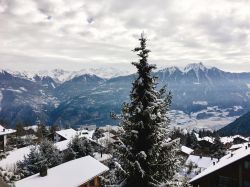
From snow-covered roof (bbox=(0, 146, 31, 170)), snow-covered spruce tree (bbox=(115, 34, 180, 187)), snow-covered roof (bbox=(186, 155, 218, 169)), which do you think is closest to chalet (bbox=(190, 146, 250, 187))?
snow-covered spruce tree (bbox=(115, 34, 180, 187))

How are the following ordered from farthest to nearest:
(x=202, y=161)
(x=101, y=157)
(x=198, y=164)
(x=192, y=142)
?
(x=192, y=142) < (x=202, y=161) < (x=198, y=164) < (x=101, y=157)

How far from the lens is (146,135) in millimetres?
19922

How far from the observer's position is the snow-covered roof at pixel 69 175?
42281mm

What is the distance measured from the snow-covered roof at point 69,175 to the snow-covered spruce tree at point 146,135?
23.8 metres

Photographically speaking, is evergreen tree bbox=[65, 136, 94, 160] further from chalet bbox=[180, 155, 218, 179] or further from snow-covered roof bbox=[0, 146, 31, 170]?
chalet bbox=[180, 155, 218, 179]

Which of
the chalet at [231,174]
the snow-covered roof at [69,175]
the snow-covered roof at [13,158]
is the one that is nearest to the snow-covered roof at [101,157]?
the snow-covered roof at [13,158]

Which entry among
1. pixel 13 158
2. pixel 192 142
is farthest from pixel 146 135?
pixel 192 142

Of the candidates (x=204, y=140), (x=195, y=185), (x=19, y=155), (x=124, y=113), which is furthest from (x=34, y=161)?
(x=204, y=140)

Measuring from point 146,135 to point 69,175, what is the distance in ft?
91.9

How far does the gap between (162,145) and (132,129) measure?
6.12 ft

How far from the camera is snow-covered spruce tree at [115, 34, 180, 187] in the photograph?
1934 cm

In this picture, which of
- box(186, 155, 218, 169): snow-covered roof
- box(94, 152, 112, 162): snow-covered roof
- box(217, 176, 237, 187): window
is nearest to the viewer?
box(217, 176, 237, 187): window

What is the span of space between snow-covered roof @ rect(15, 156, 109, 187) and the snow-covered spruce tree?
23.8 metres

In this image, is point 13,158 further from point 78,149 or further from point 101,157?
point 101,157
